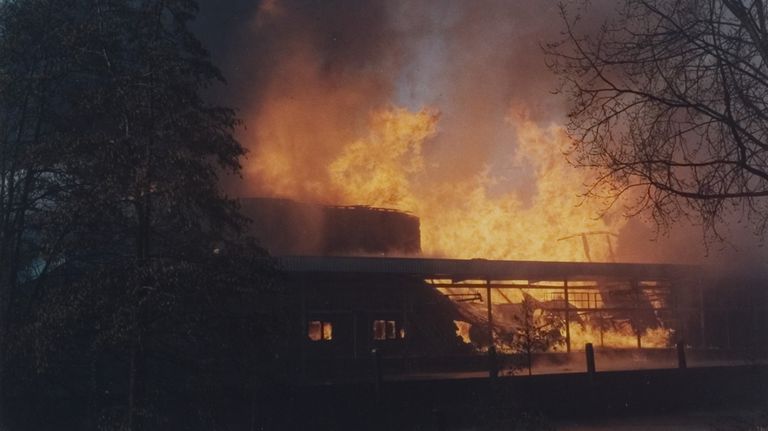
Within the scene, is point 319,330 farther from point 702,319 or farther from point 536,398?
point 702,319

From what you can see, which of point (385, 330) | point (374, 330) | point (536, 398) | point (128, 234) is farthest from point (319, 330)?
point (128, 234)

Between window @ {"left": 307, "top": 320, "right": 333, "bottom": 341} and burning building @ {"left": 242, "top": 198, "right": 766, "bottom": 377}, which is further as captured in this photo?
window @ {"left": 307, "top": 320, "right": 333, "bottom": 341}

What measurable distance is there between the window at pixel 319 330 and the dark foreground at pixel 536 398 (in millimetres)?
8655

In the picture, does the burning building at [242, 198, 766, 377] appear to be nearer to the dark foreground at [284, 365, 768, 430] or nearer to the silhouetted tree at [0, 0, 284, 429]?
the dark foreground at [284, 365, 768, 430]

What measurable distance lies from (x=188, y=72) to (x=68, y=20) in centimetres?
291

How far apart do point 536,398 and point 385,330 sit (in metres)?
9.61

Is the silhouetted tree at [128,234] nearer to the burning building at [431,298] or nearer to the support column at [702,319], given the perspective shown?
the burning building at [431,298]

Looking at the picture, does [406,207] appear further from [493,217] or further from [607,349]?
[607,349]

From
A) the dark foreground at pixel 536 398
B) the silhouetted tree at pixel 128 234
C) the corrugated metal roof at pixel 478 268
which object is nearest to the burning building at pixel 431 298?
the corrugated metal roof at pixel 478 268

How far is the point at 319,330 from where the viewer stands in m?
26.9

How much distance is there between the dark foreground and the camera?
55.7ft

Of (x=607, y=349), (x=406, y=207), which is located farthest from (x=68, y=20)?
(x=607, y=349)

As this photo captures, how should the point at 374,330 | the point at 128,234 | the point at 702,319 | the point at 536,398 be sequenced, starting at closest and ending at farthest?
the point at 128,234 → the point at 536,398 → the point at 374,330 → the point at 702,319

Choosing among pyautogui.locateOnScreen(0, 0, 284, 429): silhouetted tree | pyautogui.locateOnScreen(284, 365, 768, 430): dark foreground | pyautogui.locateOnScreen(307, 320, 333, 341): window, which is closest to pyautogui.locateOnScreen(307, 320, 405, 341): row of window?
pyautogui.locateOnScreen(307, 320, 333, 341): window
